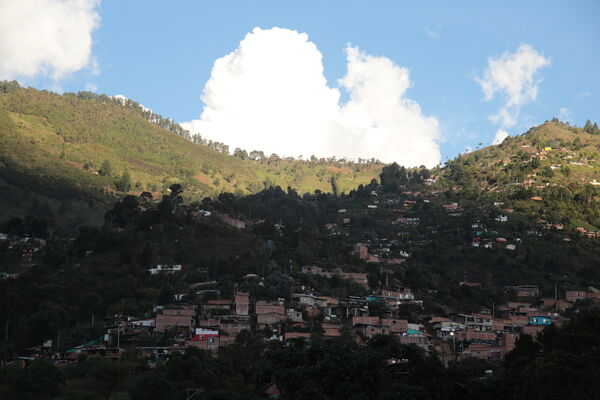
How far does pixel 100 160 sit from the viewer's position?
123875mm

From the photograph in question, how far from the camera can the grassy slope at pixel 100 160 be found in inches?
4203

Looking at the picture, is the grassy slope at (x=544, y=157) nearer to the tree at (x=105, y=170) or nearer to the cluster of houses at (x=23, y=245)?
the tree at (x=105, y=170)

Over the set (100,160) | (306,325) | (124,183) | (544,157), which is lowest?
(306,325)

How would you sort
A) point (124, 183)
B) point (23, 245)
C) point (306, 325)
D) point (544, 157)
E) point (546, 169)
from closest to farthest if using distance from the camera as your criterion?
1. point (306, 325)
2. point (23, 245)
3. point (124, 183)
4. point (546, 169)
5. point (544, 157)

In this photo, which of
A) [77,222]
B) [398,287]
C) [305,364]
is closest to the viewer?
[305,364]

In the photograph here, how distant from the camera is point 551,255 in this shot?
90.0 meters

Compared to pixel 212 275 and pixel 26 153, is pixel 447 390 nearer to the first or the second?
pixel 212 275

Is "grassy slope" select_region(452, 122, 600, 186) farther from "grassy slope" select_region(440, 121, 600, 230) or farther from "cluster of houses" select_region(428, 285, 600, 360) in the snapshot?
"cluster of houses" select_region(428, 285, 600, 360)

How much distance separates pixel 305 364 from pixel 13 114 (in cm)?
10332

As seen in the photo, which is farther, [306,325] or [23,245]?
[23,245]

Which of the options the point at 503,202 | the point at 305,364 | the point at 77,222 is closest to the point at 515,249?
the point at 503,202

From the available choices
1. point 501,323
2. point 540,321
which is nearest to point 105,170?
point 501,323

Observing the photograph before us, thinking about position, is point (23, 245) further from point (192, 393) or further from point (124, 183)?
point (192, 393)

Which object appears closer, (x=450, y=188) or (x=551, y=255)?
(x=551, y=255)
